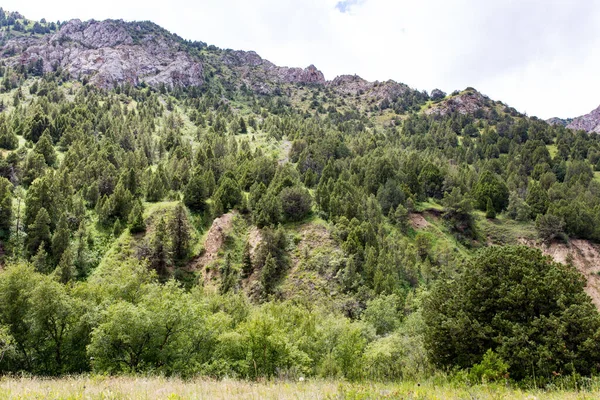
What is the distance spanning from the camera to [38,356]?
27.4 metres

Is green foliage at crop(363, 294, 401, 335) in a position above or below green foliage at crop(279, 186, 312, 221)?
below

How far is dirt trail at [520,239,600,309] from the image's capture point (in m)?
77.5

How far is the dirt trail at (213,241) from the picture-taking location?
60562 mm

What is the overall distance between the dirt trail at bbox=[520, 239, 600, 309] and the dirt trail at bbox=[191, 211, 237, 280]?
76.6 meters

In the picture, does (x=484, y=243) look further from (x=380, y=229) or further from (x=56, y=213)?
(x=56, y=213)

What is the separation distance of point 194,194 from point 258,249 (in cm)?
2320

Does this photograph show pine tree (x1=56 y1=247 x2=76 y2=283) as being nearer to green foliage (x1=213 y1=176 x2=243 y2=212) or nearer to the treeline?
the treeline

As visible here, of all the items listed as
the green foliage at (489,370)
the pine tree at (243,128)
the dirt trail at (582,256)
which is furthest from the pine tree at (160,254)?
the pine tree at (243,128)

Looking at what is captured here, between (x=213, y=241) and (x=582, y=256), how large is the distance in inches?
3506

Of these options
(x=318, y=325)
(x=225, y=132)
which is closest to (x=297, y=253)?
(x=318, y=325)

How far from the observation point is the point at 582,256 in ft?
269

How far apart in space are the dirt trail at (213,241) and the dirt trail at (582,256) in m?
76.6

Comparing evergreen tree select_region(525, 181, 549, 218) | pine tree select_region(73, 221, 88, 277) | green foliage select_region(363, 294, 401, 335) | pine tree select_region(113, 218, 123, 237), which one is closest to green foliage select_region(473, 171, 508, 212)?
evergreen tree select_region(525, 181, 549, 218)

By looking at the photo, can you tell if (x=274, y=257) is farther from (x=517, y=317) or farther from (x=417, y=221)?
(x=417, y=221)
